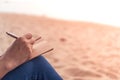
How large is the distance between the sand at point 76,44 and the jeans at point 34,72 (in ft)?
1.01

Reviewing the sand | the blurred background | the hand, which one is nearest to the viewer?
the hand

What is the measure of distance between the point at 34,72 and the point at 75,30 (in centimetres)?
246

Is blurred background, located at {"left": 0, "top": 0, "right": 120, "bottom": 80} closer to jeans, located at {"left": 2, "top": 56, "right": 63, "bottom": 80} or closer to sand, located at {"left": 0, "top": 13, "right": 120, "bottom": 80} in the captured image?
sand, located at {"left": 0, "top": 13, "right": 120, "bottom": 80}

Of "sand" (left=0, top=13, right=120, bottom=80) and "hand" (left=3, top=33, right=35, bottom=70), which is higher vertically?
"sand" (left=0, top=13, right=120, bottom=80)

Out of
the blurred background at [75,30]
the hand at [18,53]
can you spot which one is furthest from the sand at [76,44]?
the hand at [18,53]

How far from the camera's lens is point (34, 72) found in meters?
1.23

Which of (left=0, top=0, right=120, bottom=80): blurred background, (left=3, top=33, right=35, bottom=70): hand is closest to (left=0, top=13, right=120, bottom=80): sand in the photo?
(left=0, top=0, right=120, bottom=80): blurred background

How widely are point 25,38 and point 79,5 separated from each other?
9.90ft

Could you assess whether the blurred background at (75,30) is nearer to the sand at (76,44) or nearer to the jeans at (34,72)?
the sand at (76,44)

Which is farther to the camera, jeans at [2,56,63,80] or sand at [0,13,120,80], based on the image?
sand at [0,13,120,80]

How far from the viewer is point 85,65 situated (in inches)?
98.7

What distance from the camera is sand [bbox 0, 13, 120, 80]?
232cm

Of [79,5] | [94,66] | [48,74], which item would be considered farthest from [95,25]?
[48,74]

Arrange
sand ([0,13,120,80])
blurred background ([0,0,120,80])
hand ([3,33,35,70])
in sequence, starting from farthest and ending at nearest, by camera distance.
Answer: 1. blurred background ([0,0,120,80])
2. sand ([0,13,120,80])
3. hand ([3,33,35,70])
